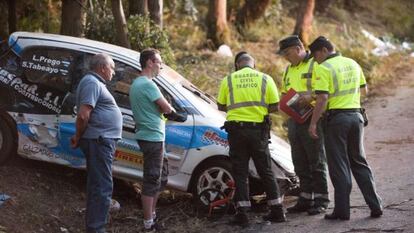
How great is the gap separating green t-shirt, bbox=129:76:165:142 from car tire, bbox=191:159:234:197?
1.00 metres

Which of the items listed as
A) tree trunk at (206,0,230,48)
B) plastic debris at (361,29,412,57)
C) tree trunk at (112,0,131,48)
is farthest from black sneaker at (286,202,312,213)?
plastic debris at (361,29,412,57)

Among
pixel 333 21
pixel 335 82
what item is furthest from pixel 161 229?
pixel 333 21

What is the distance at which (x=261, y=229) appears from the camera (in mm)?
Result: 7270

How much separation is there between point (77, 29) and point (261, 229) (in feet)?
18.4

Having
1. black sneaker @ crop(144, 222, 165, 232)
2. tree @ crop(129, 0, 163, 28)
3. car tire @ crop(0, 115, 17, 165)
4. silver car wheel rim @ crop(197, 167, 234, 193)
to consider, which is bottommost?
black sneaker @ crop(144, 222, 165, 232)

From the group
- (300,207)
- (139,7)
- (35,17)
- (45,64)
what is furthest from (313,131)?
(35,17)

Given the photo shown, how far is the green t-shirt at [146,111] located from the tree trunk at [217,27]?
38.0 ft

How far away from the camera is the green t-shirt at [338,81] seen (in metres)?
7.15

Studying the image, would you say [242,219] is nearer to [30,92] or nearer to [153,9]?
[30,92]

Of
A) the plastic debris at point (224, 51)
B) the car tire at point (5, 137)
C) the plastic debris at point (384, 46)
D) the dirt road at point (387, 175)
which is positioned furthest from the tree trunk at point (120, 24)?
the plastic debris at point (384, 46)

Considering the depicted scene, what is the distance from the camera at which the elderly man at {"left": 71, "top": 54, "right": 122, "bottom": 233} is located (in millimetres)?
6434

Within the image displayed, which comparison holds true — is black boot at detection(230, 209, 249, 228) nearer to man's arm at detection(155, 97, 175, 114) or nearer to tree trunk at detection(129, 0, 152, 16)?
man's arm at detection(155, 97, 175, 114)

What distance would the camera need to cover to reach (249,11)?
21234mm

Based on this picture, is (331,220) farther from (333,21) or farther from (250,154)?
(333,21)
